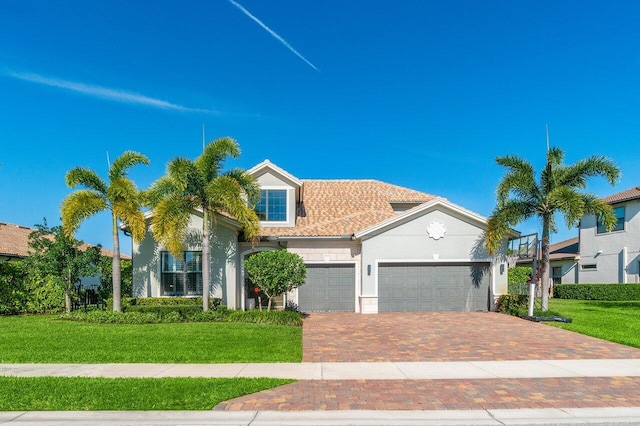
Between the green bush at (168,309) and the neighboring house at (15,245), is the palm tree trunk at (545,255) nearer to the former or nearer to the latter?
the green bush at (168,309)

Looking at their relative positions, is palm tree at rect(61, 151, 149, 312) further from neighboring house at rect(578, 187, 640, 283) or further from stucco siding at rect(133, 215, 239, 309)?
neighboring house at rect(578, 187, 640, 283)

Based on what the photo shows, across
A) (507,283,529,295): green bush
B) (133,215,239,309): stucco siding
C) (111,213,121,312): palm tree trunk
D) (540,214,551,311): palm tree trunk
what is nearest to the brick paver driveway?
(540,214,551,311): palm tree trunk

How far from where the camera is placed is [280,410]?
6.14 meters

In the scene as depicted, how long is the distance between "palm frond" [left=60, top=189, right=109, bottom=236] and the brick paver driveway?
29.8 feet

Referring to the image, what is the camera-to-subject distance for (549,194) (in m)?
17.0

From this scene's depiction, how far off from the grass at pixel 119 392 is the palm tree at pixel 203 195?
8.86 metres

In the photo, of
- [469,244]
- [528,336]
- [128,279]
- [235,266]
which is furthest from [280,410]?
[128,279]

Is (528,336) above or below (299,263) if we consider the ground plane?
below

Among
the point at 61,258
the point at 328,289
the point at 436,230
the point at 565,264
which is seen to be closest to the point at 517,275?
the point at 565,264

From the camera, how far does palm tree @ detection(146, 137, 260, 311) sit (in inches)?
635

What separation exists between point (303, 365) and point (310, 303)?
10.6m

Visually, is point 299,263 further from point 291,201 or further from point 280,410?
point 280,410

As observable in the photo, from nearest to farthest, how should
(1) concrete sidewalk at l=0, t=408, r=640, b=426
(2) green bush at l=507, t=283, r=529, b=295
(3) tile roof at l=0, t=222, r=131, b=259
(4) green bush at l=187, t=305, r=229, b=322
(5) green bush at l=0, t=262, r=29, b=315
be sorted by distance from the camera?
(1) concrete sidewalk at l=0, t=408, r=640, b=426, (4) green bush at l=187, t=305, r=229, b=322, (5) green bush at l=0, t=262, r=29, b=315, (2) green bush at l=507, t=283, r=529, b=295, (3) tile roof at l=0, t=222, r=131, b=259

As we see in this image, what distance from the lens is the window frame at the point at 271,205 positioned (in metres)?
21.0
